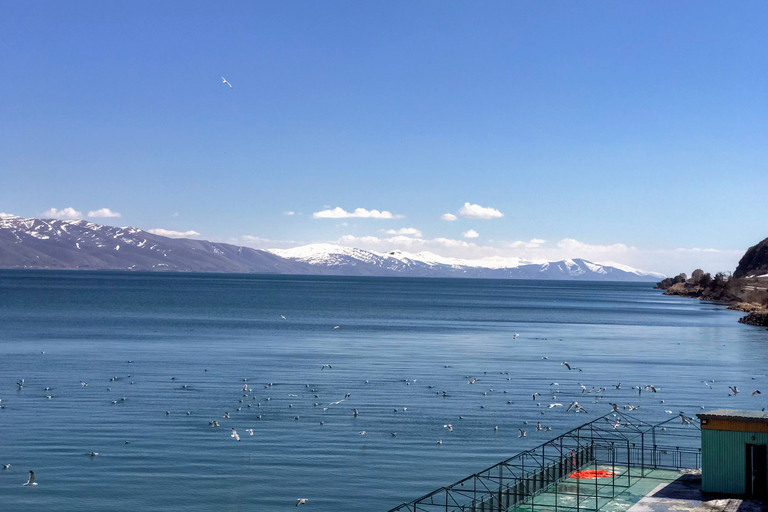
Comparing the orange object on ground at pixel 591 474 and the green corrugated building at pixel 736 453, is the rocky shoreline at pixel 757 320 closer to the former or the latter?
the orange object on ground at pixel 591 474

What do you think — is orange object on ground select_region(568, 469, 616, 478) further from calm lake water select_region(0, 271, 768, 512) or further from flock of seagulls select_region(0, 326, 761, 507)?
flock of seagulls select_region(0, 326, 761, 507)

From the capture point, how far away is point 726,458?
33.5 m

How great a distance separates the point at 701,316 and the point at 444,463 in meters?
153

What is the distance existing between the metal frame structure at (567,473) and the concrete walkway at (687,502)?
5.71ft

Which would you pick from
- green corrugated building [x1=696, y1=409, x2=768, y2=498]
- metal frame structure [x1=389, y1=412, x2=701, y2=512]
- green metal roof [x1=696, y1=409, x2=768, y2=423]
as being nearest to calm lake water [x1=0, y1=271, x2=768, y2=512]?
metal frame structure [x1=389, y1=412, x2=701, y2=512]

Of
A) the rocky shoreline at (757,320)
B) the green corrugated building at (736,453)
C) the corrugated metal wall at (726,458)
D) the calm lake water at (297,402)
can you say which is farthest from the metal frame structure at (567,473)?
the rocky shoreline at (757,320)

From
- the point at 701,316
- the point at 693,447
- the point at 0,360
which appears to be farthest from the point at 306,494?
the point at 701,316

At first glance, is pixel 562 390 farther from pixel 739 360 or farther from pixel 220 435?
pixel 739 360

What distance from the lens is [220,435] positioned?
48.2 m

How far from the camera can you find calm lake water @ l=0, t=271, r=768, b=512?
38.7 meters

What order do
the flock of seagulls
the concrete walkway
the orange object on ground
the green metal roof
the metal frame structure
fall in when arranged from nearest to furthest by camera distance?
1. the concrete walkway
2. the green metal roof
3. the metal frame structure
4. the orange object on ground
5. the flock of seagulls

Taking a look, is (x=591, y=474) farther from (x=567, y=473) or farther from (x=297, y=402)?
(x=297, y=402)

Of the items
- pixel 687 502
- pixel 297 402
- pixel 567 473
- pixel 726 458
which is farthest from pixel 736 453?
pixel 297 402

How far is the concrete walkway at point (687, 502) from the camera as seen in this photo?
102 ft
